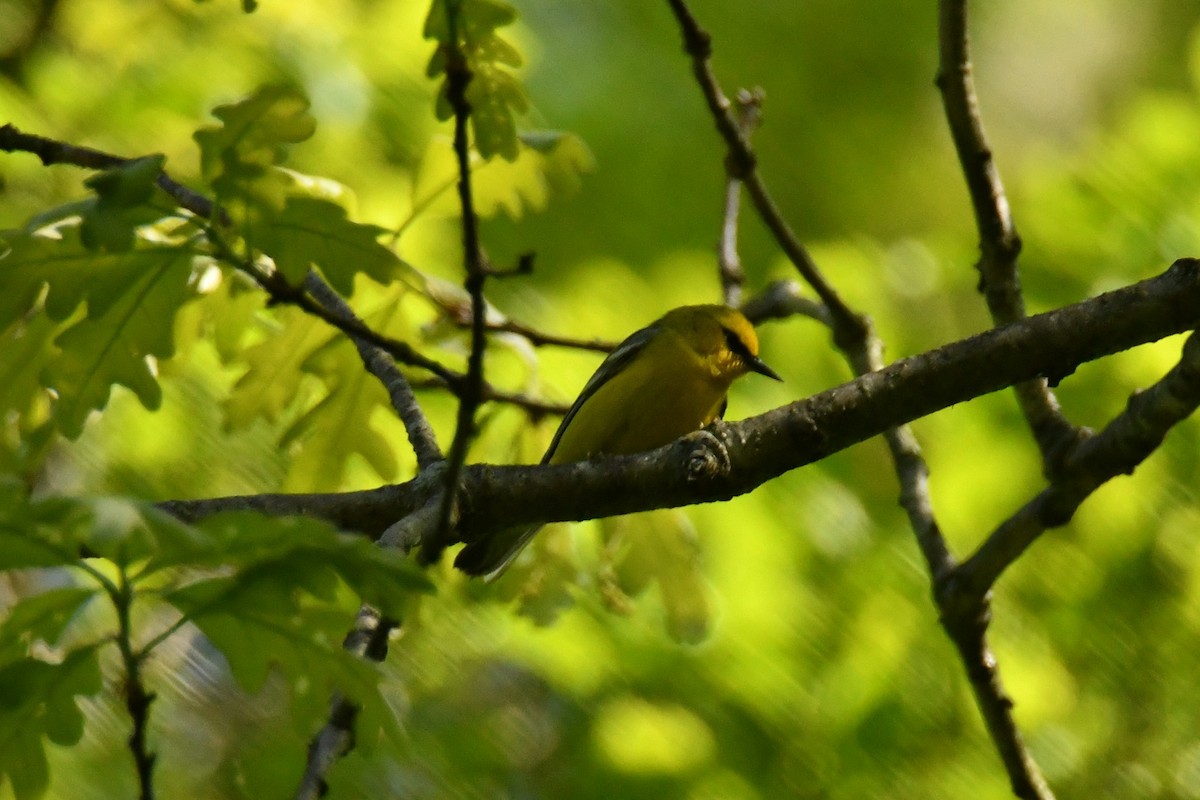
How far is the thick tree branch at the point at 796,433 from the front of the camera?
110 inches

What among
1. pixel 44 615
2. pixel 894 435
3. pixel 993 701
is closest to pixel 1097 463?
pixel 993 701

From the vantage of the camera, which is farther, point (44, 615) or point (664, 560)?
point (664, 560)

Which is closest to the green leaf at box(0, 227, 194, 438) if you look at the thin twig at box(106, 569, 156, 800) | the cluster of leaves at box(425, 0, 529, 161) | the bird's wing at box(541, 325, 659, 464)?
the cluster of leaves at box(425, 0, 529, 161)

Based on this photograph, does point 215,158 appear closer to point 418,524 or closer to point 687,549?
point 418,524

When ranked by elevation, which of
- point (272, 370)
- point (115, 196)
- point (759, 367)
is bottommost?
point (115, 196)

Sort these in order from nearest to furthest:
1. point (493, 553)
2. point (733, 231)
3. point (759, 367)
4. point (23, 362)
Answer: point (23, 362)
point (493, 553)
point (733, 231)
point (759, 367)

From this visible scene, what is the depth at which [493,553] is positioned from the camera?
14.5 ft

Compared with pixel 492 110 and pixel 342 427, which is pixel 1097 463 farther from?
pixel 342 427

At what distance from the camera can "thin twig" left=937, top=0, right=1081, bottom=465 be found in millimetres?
3719

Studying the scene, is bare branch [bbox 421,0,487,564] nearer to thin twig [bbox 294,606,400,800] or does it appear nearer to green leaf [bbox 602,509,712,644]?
thin twig [bbox 294,606,400,800]

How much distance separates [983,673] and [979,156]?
1.39m

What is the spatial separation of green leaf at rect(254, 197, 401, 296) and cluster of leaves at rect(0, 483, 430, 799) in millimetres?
719

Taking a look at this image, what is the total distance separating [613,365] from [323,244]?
81.9 inches

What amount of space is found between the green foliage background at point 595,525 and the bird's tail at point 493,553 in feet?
0.27
